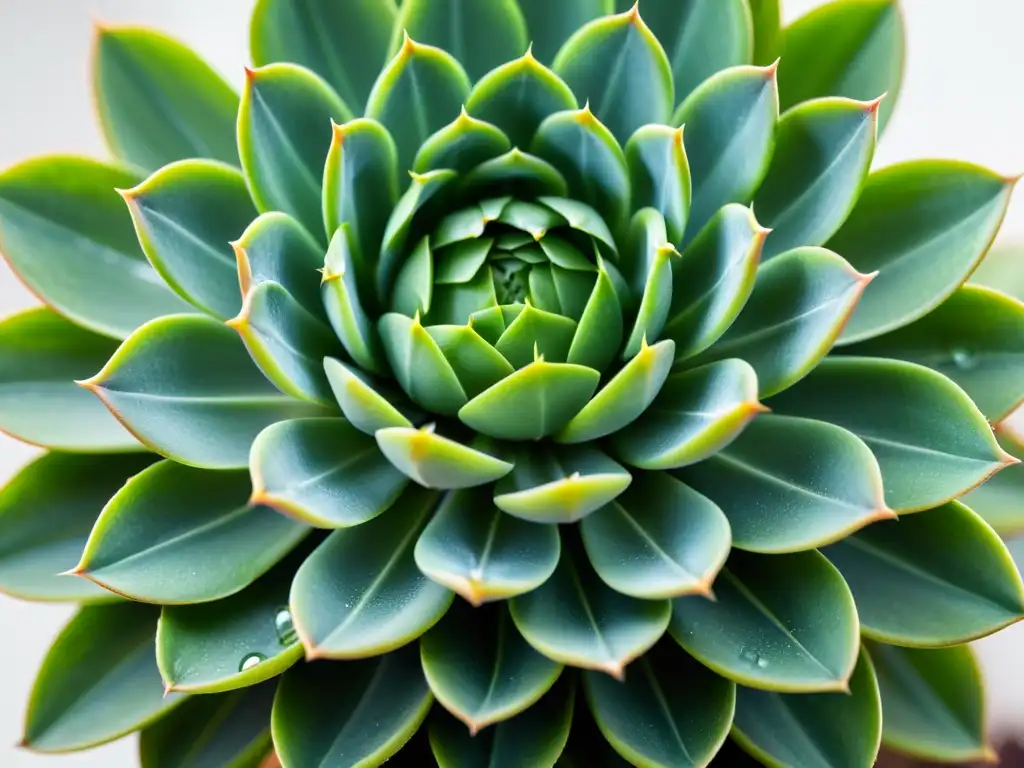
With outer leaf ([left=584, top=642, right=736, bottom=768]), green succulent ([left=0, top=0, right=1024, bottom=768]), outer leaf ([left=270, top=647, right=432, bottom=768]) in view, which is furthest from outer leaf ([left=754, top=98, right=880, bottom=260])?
outer leaf ([left=270, top=647, right=432, bottom=768])

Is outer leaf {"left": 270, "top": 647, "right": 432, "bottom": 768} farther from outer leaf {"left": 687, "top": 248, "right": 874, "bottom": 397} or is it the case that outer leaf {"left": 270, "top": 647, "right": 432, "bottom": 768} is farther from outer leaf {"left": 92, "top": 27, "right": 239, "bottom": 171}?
outer leaf {"left": 92, "top": 27, "right": 239, "bottom": 171}

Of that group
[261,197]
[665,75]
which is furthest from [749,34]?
[261,197]

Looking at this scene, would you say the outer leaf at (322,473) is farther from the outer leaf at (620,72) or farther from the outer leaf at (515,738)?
the outer leaf at (620,72)

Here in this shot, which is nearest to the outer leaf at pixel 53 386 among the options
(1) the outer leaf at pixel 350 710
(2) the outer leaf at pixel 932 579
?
(1) the outer leaf at pixel 350 710

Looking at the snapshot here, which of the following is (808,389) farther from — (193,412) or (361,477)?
(193,412)

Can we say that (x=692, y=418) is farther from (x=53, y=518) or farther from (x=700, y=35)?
(x=53, y=518)
